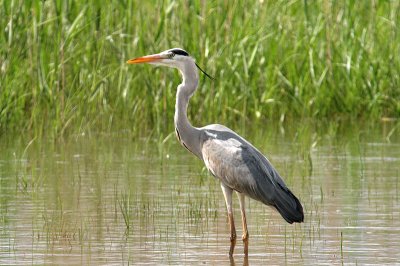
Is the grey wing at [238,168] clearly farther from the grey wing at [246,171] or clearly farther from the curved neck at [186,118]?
the curved neck at [186,118]

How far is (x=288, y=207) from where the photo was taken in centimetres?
800

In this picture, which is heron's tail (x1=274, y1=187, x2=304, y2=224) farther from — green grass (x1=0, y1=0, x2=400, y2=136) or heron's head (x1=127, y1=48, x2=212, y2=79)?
green grass (x1=0, y1=0, x2=400, y2=136)

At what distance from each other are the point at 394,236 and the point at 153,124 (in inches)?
234

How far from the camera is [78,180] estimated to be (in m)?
10.7

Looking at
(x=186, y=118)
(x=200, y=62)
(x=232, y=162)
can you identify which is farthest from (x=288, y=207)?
(x=200, y=62)

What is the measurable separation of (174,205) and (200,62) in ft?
14.1

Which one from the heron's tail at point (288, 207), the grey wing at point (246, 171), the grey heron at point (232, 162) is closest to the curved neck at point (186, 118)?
the grey heron at point (232, 162)

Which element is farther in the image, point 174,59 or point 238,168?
point 174,59

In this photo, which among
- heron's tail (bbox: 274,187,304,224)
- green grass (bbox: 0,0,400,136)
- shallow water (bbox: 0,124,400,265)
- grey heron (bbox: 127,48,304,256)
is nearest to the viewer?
shallow water (bbox: 0,124,400,265)

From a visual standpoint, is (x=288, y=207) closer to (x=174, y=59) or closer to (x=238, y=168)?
(x=238, y=168)

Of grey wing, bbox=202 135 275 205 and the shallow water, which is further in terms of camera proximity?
grey wing, bbox=202 135 275 205

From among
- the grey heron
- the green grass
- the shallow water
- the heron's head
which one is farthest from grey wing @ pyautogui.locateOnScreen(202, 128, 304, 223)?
the green grass

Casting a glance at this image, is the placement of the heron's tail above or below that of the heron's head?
below

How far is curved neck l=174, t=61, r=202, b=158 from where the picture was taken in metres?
8.86
